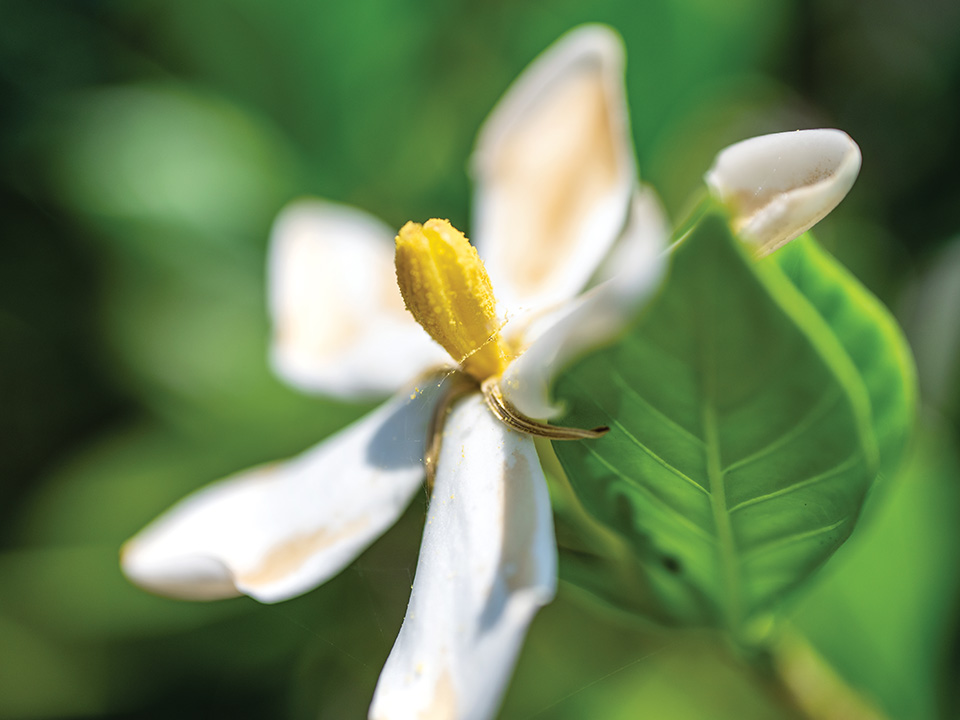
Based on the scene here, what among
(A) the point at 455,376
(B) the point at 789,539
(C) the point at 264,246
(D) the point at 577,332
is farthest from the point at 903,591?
(C) the point at 264,246

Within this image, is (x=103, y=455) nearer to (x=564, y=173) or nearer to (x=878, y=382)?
(x=564, y=173)

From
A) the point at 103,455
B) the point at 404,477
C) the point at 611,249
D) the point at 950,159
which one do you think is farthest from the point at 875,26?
the point at 103,455

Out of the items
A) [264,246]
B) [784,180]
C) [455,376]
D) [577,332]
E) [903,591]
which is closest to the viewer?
[577,332]

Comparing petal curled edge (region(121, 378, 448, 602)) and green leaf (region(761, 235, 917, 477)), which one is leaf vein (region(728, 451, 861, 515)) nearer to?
green leaf (region(761, 235, 917, 477))

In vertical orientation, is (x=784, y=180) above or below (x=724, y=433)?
above

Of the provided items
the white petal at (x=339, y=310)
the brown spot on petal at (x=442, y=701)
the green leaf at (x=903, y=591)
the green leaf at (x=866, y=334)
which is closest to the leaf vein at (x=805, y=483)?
the green leaf at (x=866, y=334)

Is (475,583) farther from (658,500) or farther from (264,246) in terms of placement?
(264,246)
